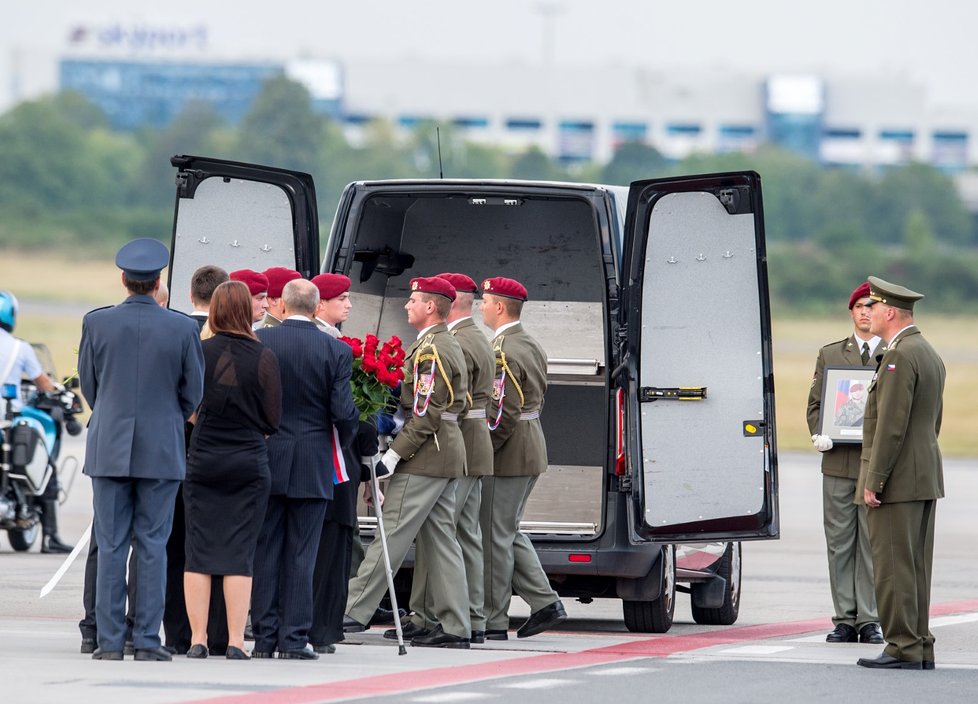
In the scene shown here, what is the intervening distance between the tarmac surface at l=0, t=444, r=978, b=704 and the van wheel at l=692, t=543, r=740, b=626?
0.31 feet

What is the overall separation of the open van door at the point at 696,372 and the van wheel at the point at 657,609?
422mm

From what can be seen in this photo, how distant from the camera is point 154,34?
16738 cm

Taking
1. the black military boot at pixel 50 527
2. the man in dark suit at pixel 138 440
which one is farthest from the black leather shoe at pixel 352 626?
the black military boot at pixel 50 527

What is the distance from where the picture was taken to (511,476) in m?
10.4

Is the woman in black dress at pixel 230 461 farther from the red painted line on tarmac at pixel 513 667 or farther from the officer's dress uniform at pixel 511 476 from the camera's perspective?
the officer's dress uniform at pixel 511 476

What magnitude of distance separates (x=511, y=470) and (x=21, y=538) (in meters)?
6.32

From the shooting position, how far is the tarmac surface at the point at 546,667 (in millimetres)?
7793

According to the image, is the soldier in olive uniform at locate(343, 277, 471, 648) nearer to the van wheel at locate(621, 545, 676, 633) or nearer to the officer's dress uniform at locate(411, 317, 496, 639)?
the officer's dress uniform at locate(411, 317, 496, 639)

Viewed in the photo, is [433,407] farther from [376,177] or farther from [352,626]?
[376,177]

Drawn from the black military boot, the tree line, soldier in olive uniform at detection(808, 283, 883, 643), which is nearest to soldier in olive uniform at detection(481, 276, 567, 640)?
soldier in olive uniform at detection(808, 283, 883, 643)

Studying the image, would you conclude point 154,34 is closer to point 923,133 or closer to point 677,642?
point 923,133

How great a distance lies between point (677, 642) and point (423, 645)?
4.67 ft

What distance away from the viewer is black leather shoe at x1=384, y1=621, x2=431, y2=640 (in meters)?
10.0

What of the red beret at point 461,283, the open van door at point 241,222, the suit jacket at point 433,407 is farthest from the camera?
the open van door at point 241,222
